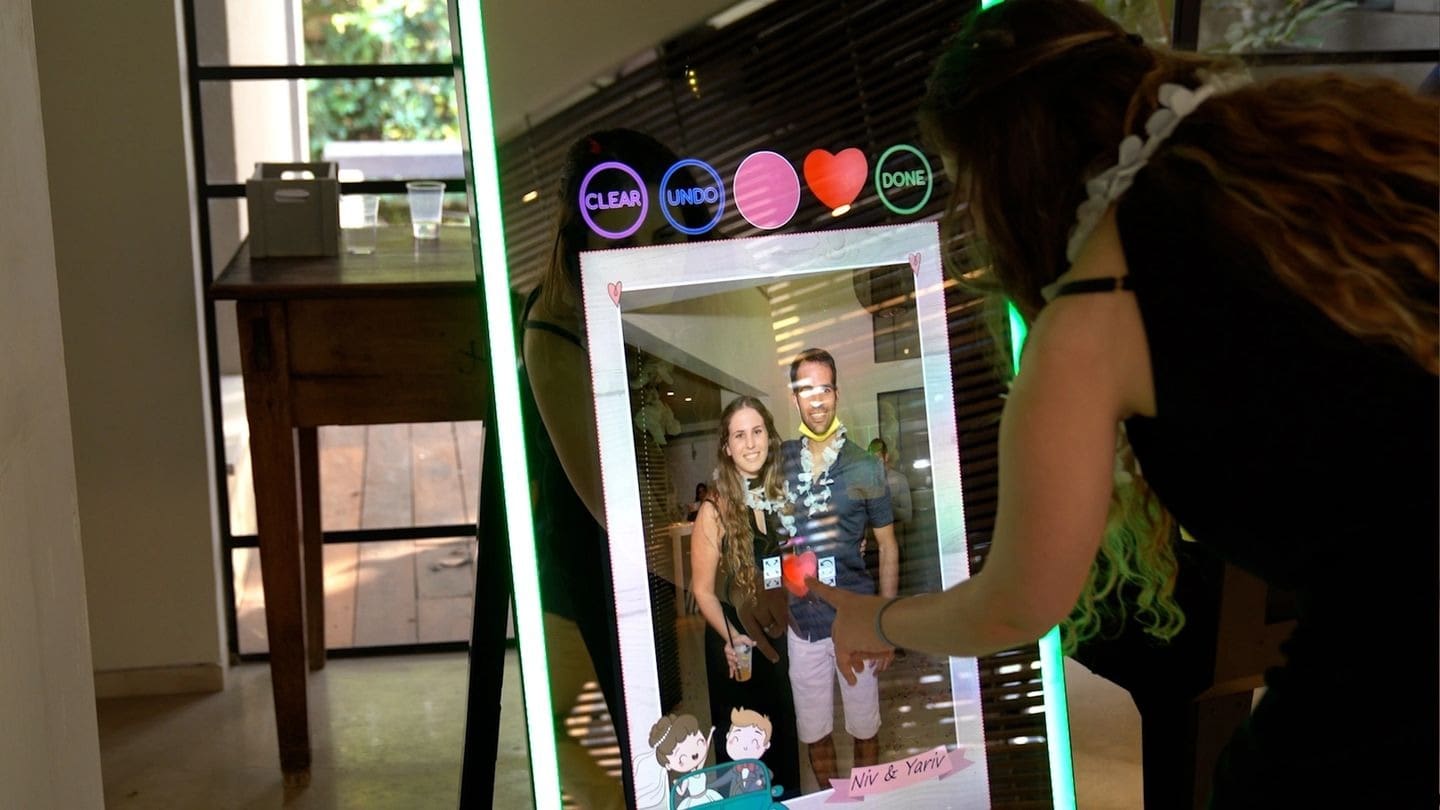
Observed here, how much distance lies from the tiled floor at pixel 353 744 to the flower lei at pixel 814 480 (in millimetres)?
935

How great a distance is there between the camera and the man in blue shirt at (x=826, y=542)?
139 centimetres

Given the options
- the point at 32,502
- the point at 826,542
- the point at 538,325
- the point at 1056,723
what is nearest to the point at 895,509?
the point at 826,542

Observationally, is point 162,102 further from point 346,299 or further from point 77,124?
point 346,299

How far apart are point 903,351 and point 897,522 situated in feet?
0.56

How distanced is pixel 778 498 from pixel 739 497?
4cm

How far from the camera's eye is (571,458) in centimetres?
132

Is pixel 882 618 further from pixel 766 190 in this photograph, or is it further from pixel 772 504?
pixel 766 190

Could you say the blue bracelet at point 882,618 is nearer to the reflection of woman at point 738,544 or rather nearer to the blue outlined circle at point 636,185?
the reflection of woman at point 738,544

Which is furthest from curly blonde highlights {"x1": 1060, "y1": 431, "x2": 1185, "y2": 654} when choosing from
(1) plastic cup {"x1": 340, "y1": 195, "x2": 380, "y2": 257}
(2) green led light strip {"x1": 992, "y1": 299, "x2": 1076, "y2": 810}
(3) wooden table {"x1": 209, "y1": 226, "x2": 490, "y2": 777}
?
(1) plastic cup {"x1": 340, "y1": 195, "x2": 380, "y2": 257}

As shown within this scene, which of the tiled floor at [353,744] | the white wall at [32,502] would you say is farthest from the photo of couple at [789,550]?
the tiled floor at [353,744]

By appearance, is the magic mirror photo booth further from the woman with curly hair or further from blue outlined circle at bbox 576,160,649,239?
the woman with curly hair

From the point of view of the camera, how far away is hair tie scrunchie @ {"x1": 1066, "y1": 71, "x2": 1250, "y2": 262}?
3.38 ft

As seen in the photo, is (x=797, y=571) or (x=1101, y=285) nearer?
(x=1101, y=285)

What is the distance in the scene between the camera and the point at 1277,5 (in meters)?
2.42
